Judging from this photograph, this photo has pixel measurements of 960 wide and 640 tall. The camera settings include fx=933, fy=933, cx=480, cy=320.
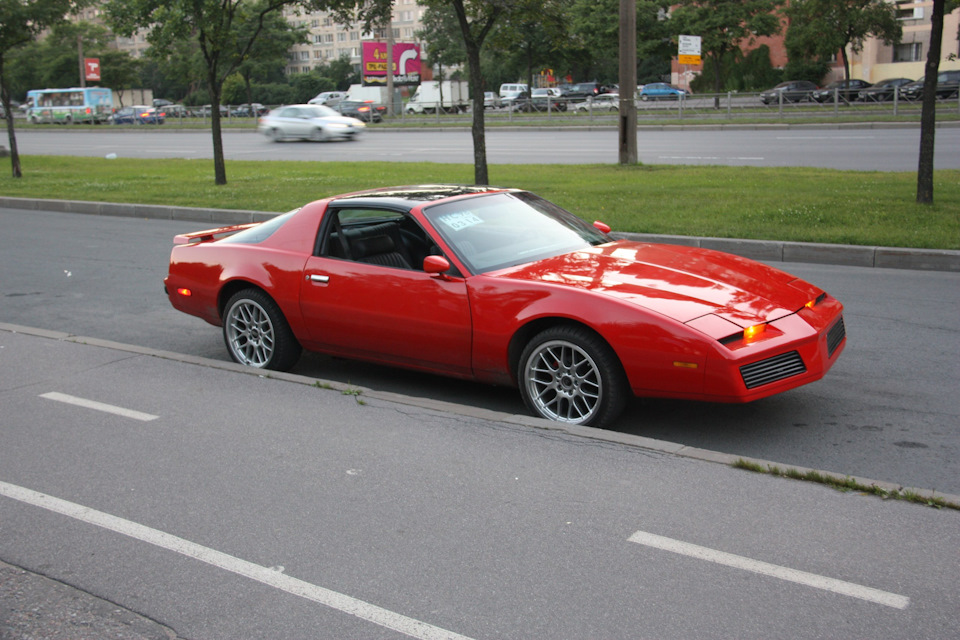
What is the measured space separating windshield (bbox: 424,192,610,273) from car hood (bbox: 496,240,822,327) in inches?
5.8

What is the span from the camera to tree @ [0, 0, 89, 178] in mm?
22828

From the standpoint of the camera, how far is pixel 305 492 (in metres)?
4.30

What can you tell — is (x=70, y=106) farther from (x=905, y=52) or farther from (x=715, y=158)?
(x=715, y=158)

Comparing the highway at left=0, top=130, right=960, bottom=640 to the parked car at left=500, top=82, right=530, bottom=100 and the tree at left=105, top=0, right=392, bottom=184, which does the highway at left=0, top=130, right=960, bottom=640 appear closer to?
the tree at left=105, top=0, right=392, bottom=184

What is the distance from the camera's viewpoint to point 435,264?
547cm

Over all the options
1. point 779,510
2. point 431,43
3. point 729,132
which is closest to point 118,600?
point 779,510

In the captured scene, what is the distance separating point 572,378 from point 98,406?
115 inches

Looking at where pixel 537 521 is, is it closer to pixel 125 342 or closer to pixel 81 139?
pixel 125 342

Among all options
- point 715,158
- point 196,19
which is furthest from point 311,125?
point 715,158

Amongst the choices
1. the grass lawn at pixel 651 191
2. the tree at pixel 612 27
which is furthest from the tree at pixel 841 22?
the grass lawn at pixel 651 191

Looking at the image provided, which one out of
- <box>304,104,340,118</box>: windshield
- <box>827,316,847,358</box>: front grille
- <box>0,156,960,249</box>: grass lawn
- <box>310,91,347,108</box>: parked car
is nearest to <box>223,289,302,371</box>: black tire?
<box>827,316,847,358</box>: front grille

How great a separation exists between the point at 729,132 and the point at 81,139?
30.8m

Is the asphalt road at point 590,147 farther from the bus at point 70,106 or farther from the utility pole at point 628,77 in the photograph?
the bus at point 70,106

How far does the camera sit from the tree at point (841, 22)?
46.8 m
